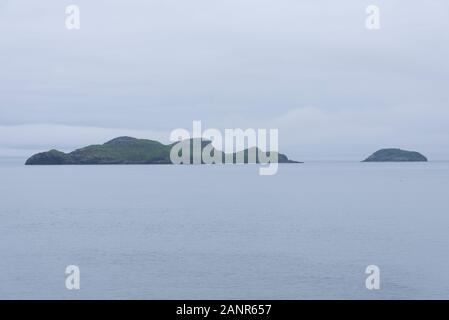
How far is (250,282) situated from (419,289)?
1439 cm

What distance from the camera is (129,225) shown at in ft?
328

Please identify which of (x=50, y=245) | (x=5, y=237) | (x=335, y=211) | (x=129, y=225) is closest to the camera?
(x=50, y=245)

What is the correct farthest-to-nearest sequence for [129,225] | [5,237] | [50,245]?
[129,225] → [5,237] → [50,245]

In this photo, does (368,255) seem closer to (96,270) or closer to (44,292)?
(96,270)

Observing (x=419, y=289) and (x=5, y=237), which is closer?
(x=419, y=289)

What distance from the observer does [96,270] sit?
194 ft

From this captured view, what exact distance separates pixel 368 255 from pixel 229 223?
3628 centimetres
